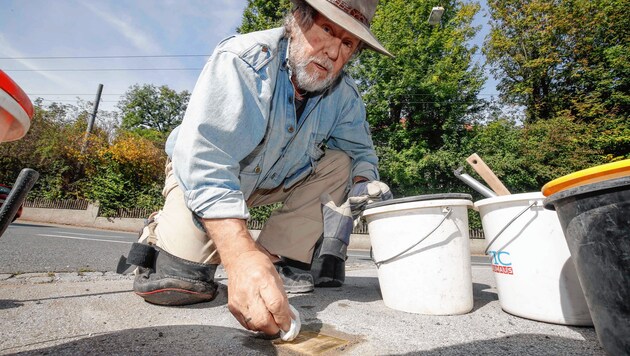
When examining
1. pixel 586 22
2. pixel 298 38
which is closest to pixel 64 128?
pixel 298 38

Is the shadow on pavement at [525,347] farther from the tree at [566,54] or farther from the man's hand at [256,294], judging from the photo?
Result: the tree at [566,54]

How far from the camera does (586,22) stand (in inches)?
603

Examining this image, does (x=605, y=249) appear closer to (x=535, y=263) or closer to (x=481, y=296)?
(x=535, y=263)

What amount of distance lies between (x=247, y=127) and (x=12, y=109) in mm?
868

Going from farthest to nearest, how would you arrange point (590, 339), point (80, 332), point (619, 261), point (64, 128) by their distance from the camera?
point (64, 128) → point (590, 339) → point (80, 332) → point (619, 261)

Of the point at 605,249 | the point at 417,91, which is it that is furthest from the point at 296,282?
the point at 417,91

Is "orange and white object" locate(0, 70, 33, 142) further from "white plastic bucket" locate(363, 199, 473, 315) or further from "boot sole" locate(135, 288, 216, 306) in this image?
"white plastic bucket" locate(363, 199, 473, 315)

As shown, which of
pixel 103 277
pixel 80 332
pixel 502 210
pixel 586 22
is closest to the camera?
pixel 80 332

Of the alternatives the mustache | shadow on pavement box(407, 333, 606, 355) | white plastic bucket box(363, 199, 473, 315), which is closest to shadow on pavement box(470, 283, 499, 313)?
white plastic bucket box(363, 199, 473, 315)

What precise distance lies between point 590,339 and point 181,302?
1.68 metres

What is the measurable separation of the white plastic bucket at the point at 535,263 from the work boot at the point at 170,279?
1393 millimetres

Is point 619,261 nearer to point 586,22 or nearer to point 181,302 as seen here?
point 181,302

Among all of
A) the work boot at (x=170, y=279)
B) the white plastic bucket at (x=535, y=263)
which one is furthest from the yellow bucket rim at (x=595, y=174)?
the work boot at (x=170, y=279)

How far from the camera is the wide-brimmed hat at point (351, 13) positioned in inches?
61.9
